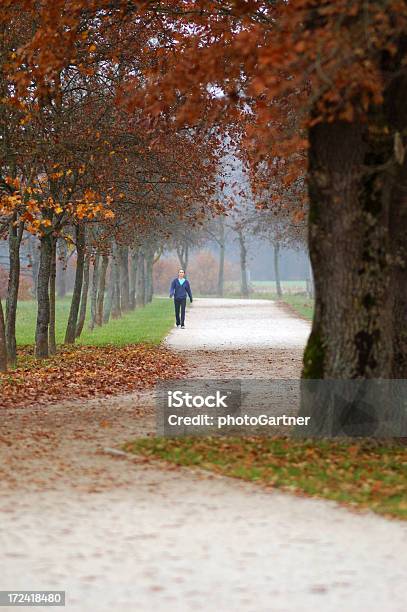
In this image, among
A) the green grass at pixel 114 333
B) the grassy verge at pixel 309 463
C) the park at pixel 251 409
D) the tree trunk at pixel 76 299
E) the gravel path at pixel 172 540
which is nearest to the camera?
the gravel path at pixel 172 540

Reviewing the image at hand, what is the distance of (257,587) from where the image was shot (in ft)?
20.0

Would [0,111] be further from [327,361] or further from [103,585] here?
[103,585]

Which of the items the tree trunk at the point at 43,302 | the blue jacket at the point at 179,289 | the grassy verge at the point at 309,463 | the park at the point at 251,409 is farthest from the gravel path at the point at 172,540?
the blue jacket at the point at 179,289

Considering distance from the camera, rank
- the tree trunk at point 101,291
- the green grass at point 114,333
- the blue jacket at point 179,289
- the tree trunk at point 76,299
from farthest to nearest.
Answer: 1. the tree trunk at point 101,291
2. the blue jacket at point 179,289
3. the green grass at point 114,333
4. the tree trunk at point 76,299

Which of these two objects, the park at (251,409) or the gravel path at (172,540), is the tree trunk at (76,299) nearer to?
the park at (251,409)

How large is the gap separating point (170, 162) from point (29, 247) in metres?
48.3

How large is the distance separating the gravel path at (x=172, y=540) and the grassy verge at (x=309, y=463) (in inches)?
12.7

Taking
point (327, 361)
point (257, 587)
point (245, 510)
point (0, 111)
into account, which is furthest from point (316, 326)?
point (0, 111)

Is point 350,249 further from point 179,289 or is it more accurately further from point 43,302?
point 179,289

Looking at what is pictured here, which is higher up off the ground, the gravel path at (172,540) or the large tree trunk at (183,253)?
the large tree trunk at (183,253)

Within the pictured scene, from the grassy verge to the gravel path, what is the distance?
0.32m

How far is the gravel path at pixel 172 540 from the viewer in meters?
5.95

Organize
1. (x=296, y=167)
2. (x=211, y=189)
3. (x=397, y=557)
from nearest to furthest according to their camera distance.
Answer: (x=397, y=557) → (x=296, y=167) → (x=211, y=189)

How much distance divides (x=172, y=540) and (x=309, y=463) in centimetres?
331
